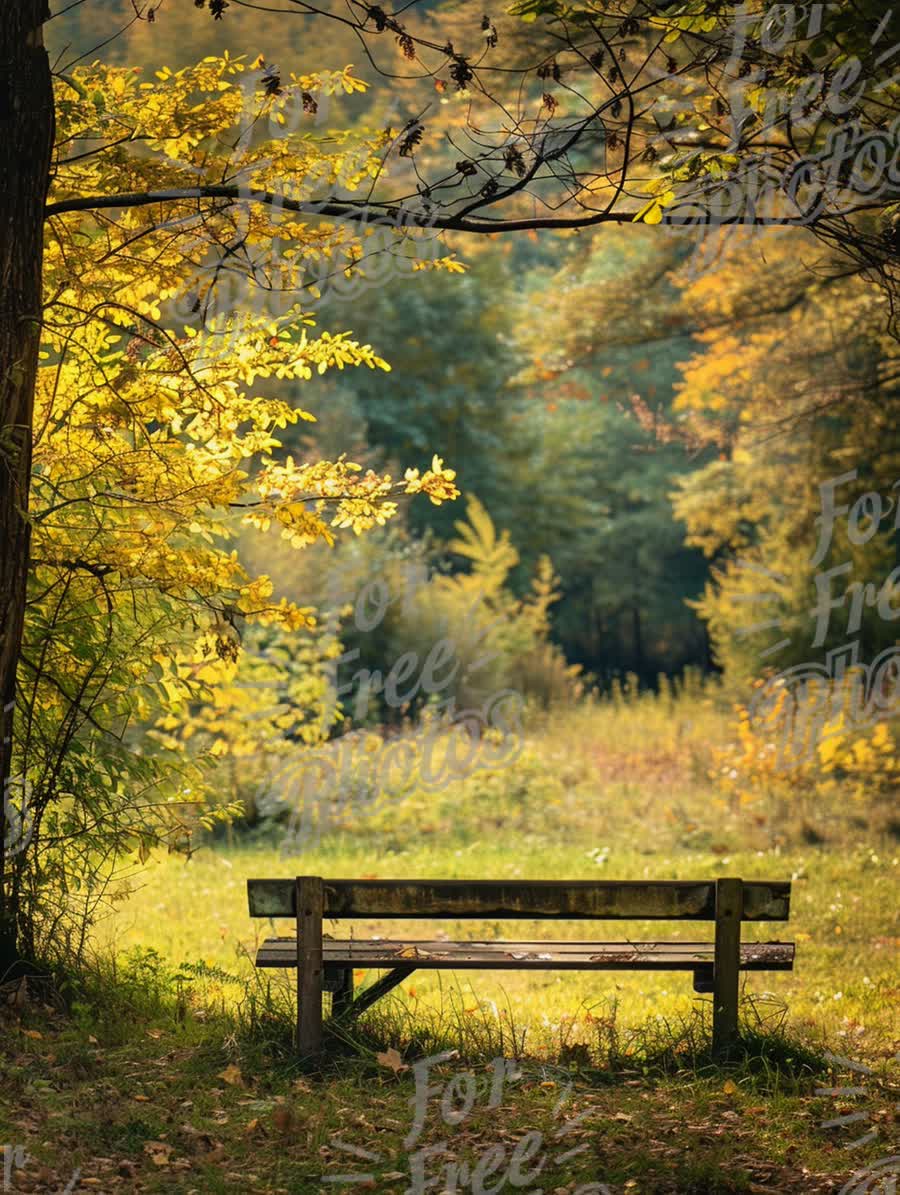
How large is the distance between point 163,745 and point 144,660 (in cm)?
133

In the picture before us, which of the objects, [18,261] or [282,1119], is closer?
[282,1119]

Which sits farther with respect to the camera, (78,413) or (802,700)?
(802,700)

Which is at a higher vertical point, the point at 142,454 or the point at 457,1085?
the point at 142,454

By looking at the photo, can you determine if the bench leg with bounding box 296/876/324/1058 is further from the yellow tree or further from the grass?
the yellow tree

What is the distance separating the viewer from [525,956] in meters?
5.46

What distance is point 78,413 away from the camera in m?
6.18

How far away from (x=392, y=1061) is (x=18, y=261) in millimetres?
3493

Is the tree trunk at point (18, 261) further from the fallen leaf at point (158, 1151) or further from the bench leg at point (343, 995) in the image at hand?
the fallen leaf at point (158, 1151)

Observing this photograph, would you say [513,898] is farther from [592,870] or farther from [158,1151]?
[592,870]

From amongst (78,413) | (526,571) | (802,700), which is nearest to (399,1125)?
(78,413)

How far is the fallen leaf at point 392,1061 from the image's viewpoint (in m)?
5.26

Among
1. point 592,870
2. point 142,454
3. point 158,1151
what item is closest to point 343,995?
point 158,1151

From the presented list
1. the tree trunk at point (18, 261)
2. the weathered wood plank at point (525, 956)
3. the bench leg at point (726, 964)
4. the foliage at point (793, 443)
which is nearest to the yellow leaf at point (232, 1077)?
the weathered wood plank at point (525, 956)

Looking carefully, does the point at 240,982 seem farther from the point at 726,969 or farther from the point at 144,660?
the point at 726,969
